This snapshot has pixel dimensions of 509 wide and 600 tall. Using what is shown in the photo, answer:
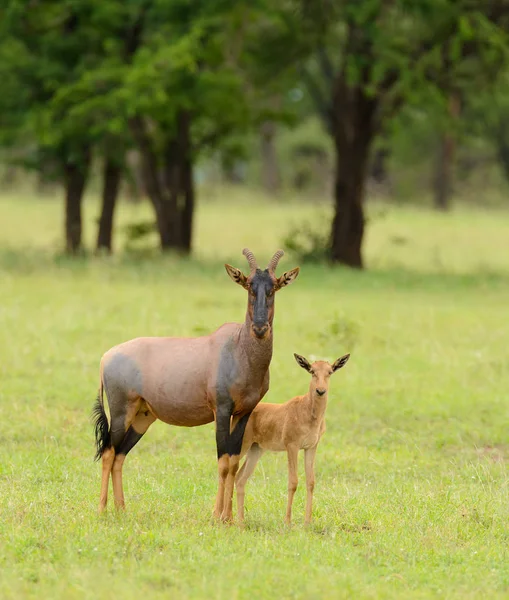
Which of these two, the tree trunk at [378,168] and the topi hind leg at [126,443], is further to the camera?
the tree trunk at [378,168]

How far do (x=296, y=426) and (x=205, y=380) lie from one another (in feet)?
2.42

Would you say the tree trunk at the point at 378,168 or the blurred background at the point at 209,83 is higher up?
the blurred background at the point at 209,83

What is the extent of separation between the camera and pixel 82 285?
23.7 meters

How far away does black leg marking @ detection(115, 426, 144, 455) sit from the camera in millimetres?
9016

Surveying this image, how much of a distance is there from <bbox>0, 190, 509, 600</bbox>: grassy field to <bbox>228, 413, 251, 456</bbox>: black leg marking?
0.55m

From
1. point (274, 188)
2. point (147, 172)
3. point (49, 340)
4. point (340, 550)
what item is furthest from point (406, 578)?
point (274, 188)

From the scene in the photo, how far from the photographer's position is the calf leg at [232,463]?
864 centimetres

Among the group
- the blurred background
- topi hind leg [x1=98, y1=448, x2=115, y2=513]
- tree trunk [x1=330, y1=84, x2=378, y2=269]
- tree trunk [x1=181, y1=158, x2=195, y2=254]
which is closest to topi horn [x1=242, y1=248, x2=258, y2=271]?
topi hind leg [x1=98, y1=448, x2=115, y2=513]

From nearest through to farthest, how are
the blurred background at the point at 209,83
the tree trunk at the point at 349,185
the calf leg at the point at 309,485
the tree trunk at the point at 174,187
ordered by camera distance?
the calf leg at the point at 309,485, the blurred background at the point at 209,83, the tree trunk at the point at 349,185, the tree trunk at the point at 174,187

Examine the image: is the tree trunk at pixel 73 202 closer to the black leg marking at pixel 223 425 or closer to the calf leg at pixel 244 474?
the calf leg at pixel 244 474

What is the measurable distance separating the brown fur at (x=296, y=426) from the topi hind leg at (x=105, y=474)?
96 centimetres

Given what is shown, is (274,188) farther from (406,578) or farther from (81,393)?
(406,578)

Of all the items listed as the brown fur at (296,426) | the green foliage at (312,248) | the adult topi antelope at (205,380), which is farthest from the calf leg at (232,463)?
the green foliage at (312,248)

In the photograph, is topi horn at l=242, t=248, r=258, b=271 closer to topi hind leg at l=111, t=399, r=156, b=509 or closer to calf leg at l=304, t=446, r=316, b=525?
topi hind leg at l=111, t=399, r=156, b=509
